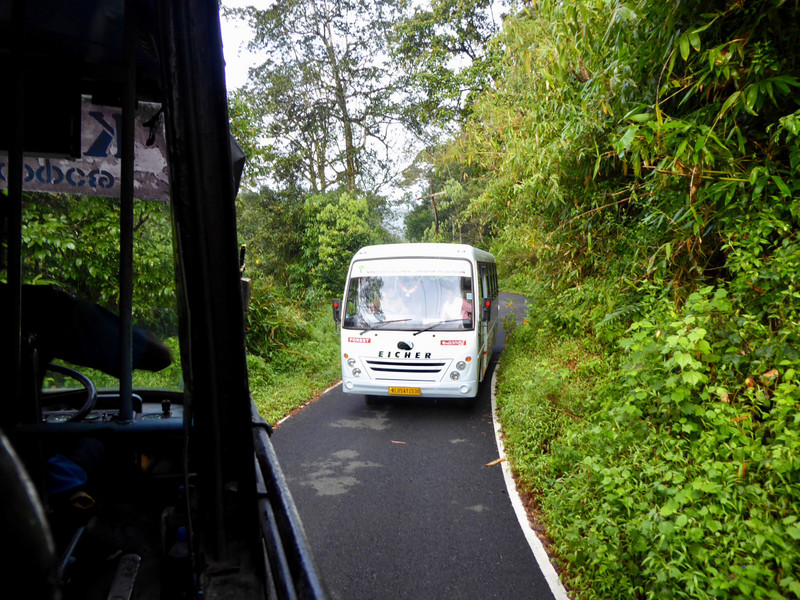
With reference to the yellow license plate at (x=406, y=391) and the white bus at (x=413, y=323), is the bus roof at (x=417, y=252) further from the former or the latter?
the yellow license plate at (x=406, y=391)

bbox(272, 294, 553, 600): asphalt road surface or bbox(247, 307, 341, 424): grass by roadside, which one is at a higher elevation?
bbox(247, 307, 341, 424): grass by roadside

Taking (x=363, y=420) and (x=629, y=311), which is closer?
(x=629, y=311)

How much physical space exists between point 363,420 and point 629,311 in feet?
12.6

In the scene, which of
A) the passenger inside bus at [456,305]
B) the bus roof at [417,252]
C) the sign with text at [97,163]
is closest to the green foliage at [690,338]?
the passenger inside bus at [456,305]

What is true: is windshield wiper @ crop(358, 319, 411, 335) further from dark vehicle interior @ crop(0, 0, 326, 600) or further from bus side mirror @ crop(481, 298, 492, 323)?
dark vehicle interior @ crop(0, 0, 326, 600)

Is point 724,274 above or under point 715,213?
under

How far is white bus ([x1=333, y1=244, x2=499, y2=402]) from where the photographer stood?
25.0 feet

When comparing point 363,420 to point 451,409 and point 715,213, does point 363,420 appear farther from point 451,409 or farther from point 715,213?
point 715,213

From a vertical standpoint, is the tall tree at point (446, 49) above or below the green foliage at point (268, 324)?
above

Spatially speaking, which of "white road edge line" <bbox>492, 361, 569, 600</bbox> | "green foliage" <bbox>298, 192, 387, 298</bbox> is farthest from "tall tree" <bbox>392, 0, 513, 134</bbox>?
"white road edge line" <bbox>492, 361, 569, 600</bbox>

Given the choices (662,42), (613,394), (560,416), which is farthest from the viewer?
(560,416)

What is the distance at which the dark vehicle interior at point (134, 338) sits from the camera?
1256mm

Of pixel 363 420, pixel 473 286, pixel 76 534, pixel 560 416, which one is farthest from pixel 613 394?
pixel 76 534

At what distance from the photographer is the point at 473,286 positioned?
8.00 m
